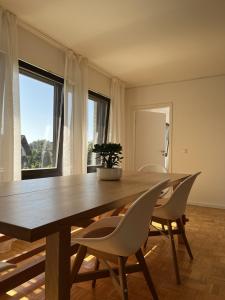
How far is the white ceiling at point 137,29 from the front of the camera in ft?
8.43

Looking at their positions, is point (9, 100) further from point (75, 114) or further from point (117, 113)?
point (117, 113)

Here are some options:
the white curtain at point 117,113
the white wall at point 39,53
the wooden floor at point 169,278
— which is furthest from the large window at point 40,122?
the white curtain at point 117,113

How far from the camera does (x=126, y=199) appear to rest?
145 centimetres

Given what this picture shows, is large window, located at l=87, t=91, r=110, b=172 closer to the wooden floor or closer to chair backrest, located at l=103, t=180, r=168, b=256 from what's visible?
the wooden floor

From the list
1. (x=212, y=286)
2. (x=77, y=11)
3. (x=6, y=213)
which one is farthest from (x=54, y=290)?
(x=77, y=11)

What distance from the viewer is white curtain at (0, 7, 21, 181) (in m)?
Result: 2.66

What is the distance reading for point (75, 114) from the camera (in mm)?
3762

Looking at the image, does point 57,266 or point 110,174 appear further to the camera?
point 110,174

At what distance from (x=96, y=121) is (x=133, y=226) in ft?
11.5

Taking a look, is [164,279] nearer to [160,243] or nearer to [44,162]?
[160,243]

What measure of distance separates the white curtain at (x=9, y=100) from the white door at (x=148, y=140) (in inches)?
125

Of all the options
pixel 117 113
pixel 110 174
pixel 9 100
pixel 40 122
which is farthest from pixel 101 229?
pixel 117 113

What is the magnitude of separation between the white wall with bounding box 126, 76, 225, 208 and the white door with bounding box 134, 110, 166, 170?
0.46m

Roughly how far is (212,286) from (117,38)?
2.89 m
